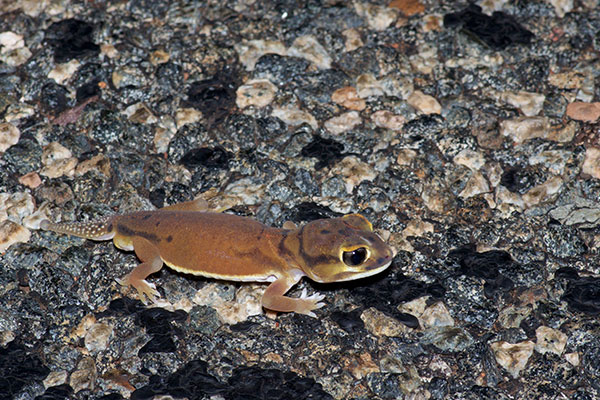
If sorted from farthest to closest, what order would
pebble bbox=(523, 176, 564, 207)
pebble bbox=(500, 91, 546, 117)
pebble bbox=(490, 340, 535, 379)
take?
pebble bbox=(500, 91, 546, 117), pebble bbox=(523, 176, 564, 207), pebble bbox=(490, 340, 535, 379)

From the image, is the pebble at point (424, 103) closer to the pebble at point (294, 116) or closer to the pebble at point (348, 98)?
the pebble at point (348, 98)

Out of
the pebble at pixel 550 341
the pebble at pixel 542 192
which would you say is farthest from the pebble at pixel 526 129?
the pebble at pixel 550 341

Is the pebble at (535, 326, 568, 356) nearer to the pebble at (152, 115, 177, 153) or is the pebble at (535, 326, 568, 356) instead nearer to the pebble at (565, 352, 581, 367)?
the pebble at (565, 352, 581, 367)

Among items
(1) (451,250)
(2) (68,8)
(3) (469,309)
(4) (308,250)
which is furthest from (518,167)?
(2) (68,8)

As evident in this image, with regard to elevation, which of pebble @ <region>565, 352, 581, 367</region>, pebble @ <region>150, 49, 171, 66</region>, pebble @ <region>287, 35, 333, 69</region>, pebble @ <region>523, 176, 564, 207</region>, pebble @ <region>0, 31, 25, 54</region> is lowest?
pebble @ <region>565, 352, 581, 367</region>

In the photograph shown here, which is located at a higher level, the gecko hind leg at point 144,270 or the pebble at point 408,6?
the pebble at point 408,6

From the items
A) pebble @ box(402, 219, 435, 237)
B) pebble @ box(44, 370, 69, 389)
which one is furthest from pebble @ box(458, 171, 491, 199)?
pebble @ box(44, 370, 69, 389)
